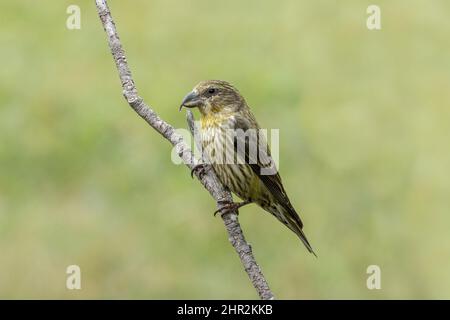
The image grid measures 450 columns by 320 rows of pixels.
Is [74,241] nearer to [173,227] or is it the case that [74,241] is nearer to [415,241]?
[173,227]

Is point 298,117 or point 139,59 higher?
point 139,59

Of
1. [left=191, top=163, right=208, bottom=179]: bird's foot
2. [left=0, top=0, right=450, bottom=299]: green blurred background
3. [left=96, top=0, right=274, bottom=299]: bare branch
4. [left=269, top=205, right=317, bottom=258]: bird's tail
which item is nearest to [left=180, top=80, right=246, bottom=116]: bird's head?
[left=269, top=205, right=317, bottom=258]: bird's tail

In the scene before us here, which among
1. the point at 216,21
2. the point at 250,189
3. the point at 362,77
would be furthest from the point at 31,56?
the point at 250,189

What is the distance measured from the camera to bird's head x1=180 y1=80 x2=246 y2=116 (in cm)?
613

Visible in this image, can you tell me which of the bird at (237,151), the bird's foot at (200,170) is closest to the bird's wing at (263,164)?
the bird at (237,151)

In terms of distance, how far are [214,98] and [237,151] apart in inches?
17.6

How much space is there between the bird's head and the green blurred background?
2.93 meters

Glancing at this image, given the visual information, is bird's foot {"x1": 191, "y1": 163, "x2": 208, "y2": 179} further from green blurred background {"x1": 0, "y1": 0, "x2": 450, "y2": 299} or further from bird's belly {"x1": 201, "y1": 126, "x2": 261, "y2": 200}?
green blurred background {"x1": 0, "y1": 0, "x2": 450, "y2": 299}

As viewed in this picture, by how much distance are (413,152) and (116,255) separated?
4.06 m

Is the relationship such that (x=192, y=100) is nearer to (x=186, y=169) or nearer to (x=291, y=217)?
(x=291, y=217)

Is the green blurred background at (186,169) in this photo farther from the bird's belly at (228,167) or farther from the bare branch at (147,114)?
the bare branch at (147,114)

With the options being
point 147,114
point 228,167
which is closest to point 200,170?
point 147,114
